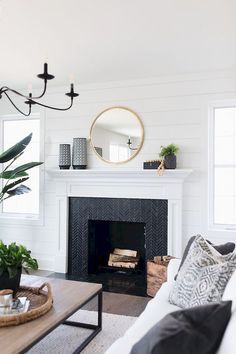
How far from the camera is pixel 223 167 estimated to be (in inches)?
164

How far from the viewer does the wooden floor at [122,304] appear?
3424 millimetres

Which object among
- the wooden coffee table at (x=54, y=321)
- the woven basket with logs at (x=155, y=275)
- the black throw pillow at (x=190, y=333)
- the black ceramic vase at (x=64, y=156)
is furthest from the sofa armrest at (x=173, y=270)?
the black ceramic vase at (x=64, y=156)

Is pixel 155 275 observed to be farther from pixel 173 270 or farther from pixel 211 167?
pixel 211 167

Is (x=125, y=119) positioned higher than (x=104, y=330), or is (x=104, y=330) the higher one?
(x=125, y=119)

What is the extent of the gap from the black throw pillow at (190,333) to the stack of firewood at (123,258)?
3404 millimetres

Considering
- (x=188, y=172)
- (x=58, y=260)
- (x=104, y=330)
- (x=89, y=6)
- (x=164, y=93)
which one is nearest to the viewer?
(x=89, y=6)

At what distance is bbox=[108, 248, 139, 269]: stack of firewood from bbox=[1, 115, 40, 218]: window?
4.34ft

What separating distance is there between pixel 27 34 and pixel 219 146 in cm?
250

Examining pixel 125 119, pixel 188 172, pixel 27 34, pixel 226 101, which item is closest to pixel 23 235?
pixel 125 119

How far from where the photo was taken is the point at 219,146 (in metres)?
4.19

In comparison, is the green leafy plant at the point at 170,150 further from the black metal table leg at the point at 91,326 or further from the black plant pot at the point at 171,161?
the black metal table leg at the point at 91,326

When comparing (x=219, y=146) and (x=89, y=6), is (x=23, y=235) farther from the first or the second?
(x=89, y=6)

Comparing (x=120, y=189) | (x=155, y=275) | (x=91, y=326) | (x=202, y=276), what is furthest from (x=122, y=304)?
(x=202, y=276)

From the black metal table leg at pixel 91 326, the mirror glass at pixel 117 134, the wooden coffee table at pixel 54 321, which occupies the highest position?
the mirror glass at pixel 117 134
